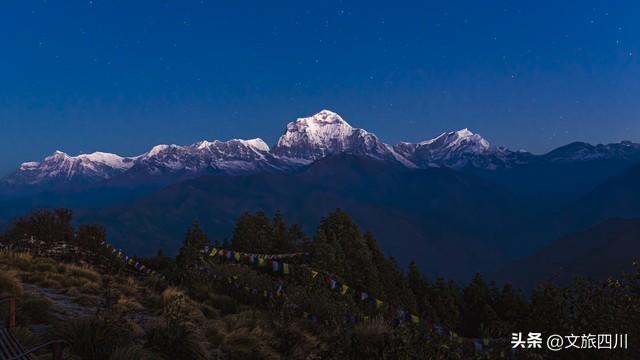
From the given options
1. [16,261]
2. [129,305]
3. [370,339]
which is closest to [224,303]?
[129,305]

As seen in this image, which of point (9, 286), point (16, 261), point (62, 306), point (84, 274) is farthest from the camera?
point (16, 261)

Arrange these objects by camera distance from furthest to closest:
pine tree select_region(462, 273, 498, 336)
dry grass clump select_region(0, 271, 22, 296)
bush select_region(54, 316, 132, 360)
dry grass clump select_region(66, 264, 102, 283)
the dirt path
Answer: pine tree select_region(462, 273, 498, 336) < dry grass clump select_region(66, 264, 102, 283) < dry grass clump select_region(0, 271, 22, 296) < the dirt path < bush select_region(54, 316, 132, 360)

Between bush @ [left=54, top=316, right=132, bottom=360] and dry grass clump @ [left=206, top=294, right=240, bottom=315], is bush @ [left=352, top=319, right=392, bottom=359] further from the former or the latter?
dry grass clump @ [left=206, top=294, right=240, bottom=315]

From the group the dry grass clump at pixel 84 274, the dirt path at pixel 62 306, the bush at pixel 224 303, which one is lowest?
the dirt path at pixel 62 306

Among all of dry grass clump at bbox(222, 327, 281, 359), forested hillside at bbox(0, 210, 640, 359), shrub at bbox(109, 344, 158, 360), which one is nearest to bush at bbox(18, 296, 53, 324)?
forested hillside at bbox(0, 210, 640, 359)

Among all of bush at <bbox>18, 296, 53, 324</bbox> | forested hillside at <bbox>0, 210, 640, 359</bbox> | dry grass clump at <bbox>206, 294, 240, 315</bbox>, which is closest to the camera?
forested hillside at <bbox>0, 210, 640, 359</bbox>

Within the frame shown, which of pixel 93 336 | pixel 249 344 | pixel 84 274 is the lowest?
pixel 249 344

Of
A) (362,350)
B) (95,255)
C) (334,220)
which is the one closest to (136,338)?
(362,350)

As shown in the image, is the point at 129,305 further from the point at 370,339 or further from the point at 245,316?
the point at 370,339

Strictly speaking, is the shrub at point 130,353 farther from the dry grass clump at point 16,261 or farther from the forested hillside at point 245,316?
the dry grass clump at point 16,261

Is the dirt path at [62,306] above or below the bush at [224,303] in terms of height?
below

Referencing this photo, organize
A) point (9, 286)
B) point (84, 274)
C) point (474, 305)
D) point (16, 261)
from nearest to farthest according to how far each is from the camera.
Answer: point (9, 286), point (84, 274), point (16, 261), point (474, 305)

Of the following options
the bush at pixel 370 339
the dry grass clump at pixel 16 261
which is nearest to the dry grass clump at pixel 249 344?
the bush at pixel 370 339

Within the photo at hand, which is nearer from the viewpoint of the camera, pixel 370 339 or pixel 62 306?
pixel 370 339
